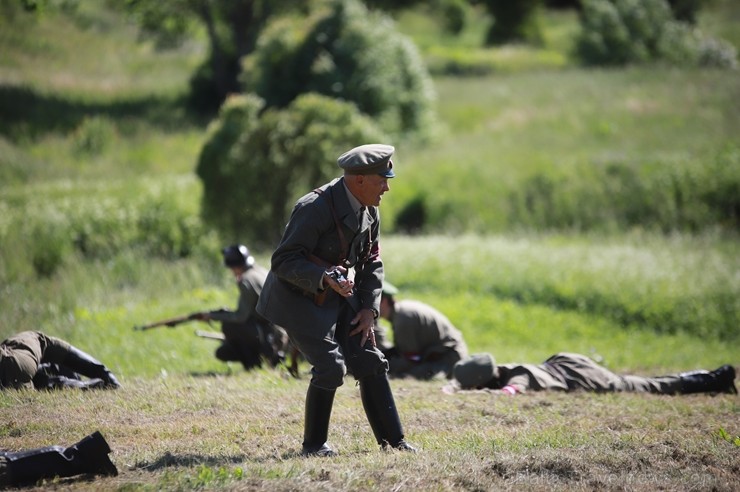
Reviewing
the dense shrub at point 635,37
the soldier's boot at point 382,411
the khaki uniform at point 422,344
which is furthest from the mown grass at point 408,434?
the dense shrub at point 635,37

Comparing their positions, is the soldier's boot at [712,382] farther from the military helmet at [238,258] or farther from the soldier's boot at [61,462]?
the soldier's boot at [61,462]

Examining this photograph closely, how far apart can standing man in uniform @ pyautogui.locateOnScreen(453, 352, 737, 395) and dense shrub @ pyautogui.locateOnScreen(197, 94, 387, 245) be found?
11197mm

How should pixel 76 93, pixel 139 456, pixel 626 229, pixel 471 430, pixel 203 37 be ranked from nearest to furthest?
pixel 139 456
pixel 471 430
pixel 626 229
pixel 76 93
pixel 203 37

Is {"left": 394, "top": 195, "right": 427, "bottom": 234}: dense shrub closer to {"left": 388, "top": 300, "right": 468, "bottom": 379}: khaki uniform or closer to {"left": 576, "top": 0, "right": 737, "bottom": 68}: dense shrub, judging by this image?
{"left": 388, "top": 300, "right": 468, "bottom": 379}: khaki uniform

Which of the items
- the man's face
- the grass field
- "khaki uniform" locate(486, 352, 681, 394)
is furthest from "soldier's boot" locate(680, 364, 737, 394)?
the man's face

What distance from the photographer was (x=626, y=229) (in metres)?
23.8

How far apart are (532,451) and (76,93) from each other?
34.9 meters

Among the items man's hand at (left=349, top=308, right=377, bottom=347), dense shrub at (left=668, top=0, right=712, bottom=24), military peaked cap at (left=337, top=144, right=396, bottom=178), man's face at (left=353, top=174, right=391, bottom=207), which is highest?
military peaked cap at (left=337, top=144, right=396, bottom=178)

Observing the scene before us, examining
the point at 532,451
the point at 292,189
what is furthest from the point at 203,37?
the point at 532,451

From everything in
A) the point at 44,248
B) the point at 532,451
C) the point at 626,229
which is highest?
the point at 532,451

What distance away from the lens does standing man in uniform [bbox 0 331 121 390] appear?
8.46 m

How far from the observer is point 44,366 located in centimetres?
885

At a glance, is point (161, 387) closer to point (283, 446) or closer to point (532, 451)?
point (283, 446)

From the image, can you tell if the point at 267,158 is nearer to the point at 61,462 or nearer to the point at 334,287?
the point at 334,287
